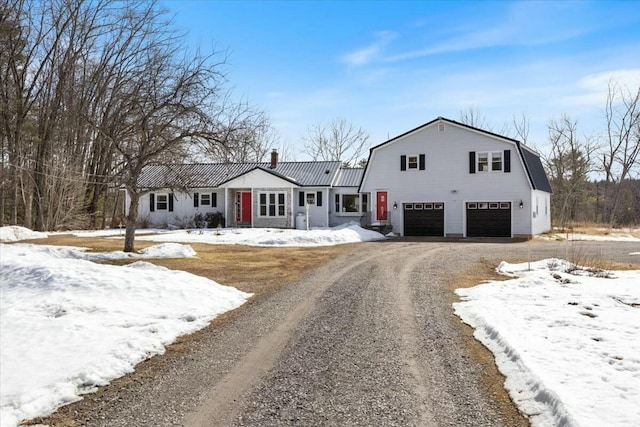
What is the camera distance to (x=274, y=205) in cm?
3156

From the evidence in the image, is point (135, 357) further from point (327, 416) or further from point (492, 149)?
point (492, 149)

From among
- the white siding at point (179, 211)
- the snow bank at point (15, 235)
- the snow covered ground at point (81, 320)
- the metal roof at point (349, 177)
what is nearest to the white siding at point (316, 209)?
the metal roof at point (349, 177)

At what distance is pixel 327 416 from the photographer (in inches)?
171

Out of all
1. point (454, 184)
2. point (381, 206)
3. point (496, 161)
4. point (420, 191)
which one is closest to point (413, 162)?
point (420, 191)

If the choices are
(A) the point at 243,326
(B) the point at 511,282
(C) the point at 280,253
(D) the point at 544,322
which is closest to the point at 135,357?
(A) the point at 243,326

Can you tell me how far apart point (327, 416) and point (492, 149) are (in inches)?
981

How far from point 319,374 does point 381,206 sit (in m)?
24.0

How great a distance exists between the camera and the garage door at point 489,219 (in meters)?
26.5

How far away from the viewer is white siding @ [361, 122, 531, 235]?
26297mm

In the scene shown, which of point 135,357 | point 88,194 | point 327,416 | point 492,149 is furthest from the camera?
point 88,194

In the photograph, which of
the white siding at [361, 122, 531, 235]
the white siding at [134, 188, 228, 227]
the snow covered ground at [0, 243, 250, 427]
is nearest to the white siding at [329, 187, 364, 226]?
the white siding at [361, 122, 531, 235]

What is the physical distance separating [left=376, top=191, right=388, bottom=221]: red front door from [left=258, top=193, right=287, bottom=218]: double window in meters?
6.09

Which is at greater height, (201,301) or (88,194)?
(88,194)

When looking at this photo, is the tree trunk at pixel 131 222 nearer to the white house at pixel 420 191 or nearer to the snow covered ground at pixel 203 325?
the snow covered ground at pixel 203 325
